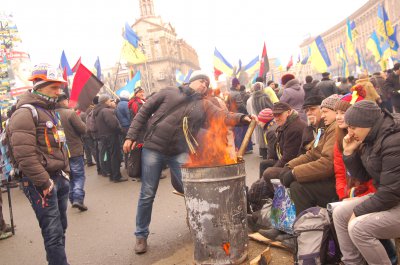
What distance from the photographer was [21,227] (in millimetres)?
6633

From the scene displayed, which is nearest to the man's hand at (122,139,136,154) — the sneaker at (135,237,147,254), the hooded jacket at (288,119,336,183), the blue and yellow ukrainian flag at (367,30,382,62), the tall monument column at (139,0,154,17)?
the sneaker at (135,237,147,254)

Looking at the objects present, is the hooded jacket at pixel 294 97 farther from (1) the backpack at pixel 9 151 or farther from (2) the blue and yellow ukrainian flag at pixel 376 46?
(2) the blue and yellow ukrainian flag at pixel 376 46

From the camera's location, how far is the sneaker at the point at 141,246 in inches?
190

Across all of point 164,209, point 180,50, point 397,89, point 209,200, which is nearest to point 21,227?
point 164,209

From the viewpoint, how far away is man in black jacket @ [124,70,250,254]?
4758 mm

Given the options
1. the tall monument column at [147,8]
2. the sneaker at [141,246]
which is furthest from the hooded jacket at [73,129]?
the tall monument column at [147,8]

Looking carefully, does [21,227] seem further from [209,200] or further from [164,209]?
[209,200]

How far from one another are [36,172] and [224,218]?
1.88 metres

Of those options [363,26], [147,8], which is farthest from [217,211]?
[147,8]

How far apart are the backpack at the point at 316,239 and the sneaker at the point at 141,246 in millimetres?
1970

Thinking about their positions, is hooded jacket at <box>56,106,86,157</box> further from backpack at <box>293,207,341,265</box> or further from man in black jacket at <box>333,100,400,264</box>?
man in black jacket at <box>333,100,400,264</box>

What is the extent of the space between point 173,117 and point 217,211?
1.42 metres

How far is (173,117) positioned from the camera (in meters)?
4.75

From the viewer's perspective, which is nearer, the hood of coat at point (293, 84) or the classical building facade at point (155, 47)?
the hood of coat at point (293, 84)
